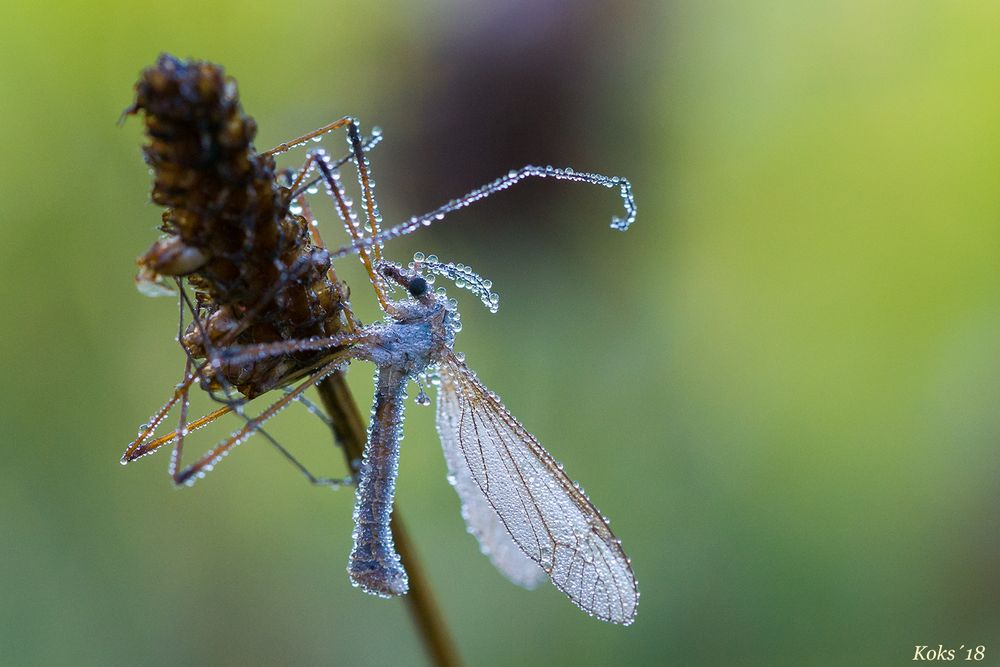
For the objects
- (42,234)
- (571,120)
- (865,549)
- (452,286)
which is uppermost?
(571,120)

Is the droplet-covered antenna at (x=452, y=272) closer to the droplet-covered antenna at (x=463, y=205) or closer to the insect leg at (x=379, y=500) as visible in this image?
the droplet-covered antenna at (x=463, y=205)

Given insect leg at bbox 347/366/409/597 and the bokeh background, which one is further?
the bokeh background

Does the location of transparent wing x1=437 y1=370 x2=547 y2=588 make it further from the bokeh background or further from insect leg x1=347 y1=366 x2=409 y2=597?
the bokeh background

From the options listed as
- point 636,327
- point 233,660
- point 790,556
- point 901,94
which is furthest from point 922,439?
point 233,660

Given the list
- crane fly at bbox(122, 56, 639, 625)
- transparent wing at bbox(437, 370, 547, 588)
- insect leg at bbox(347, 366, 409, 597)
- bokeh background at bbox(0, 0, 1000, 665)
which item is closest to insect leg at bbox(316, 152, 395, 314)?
crane fly at bbox(122, 56, 639, 625)

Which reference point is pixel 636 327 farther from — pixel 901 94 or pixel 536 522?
pixel 901 94

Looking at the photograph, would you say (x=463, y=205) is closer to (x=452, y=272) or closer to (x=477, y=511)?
(x=452, y=272)

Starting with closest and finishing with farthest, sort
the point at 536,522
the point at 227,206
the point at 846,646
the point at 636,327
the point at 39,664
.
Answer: the point at 227,206 → the point at 536,522 → the point at 39,664 → the point at 846,646 → the point at 636,327

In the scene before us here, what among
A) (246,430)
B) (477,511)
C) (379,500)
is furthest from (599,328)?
(246,430)
